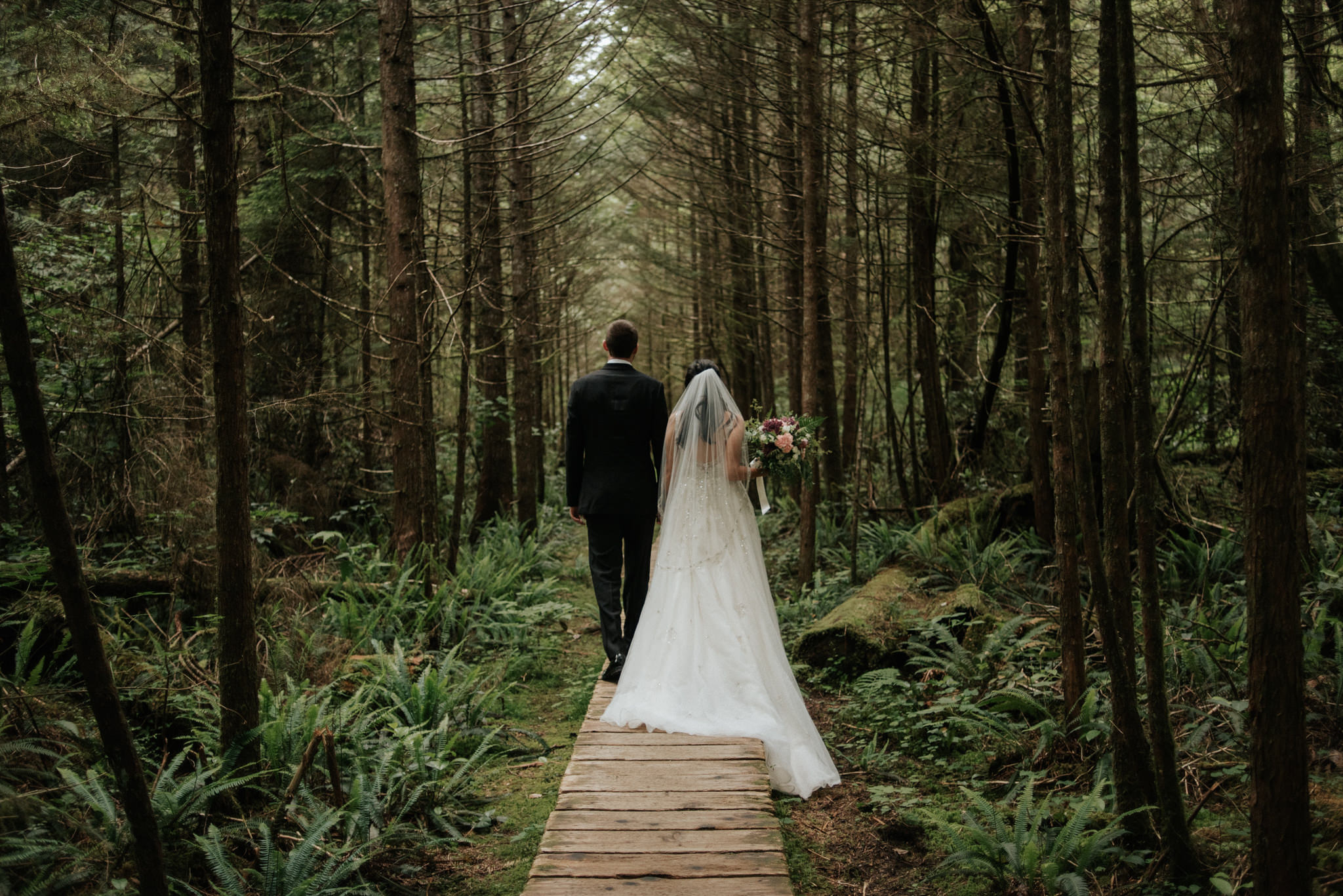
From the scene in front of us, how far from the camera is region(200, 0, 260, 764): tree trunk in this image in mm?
3861

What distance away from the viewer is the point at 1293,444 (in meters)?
2.52

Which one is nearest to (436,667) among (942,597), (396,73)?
(942,597)

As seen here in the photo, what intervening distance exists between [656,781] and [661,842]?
685 mm

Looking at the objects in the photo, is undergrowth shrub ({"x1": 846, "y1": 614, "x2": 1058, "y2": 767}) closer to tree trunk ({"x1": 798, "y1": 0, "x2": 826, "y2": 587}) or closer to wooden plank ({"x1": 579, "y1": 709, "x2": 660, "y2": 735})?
wooden plank ({"x1": 579, "y1": 709, "x2": 660, "y2": 735})

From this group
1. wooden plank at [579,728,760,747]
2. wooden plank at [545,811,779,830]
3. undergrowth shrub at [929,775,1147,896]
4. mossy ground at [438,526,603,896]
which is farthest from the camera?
wooden plank at [579,728,760,747]

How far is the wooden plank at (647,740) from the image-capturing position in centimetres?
503

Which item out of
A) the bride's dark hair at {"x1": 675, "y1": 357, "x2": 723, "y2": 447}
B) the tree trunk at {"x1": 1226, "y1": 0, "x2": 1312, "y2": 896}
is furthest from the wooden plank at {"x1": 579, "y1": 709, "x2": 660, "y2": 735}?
the tree trunk at {"x1": 1226, "y1": 0, "x2": 1312, "y2": 896}

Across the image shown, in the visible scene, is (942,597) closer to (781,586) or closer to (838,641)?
(838,641)

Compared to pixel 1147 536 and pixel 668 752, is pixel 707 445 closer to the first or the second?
pixel 668 752

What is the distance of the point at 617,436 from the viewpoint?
21.0 ft

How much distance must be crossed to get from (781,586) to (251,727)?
7.96 meters

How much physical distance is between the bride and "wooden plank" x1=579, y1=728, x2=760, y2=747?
2.7 inches

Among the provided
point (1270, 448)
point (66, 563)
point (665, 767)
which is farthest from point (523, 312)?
point (1270, 448)

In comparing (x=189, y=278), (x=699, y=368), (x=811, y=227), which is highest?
(x=811, y=227)
